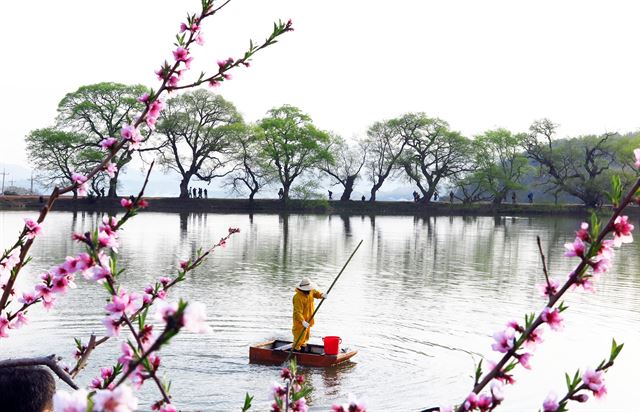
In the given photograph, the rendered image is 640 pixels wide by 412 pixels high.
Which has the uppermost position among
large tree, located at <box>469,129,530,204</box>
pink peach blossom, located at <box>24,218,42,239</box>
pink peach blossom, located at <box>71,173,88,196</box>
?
large tree, located at <box>469,129,530,204</box>

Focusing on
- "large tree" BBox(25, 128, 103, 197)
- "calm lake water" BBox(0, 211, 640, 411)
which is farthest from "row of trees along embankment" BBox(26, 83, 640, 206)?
"calm lake water" BBox(0, 211, 640, 411)

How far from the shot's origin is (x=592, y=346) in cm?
1559

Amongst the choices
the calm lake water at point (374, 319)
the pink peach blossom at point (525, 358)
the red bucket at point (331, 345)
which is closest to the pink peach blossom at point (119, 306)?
the pink peach blossom at point (525, 358)

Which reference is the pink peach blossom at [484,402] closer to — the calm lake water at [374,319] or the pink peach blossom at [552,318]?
the pink peach blossom at [552,318]

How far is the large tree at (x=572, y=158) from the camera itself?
82062 mm

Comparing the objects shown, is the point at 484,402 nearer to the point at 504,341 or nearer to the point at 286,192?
the point at 504,341

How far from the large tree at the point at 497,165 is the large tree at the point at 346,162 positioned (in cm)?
1207

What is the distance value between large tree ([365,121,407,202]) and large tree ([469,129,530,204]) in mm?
8173

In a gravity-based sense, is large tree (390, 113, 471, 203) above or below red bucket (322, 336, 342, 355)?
above

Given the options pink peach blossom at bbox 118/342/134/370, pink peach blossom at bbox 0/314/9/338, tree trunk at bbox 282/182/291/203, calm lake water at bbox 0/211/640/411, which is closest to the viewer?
pink peach blossom at bbox 118/342/134/370

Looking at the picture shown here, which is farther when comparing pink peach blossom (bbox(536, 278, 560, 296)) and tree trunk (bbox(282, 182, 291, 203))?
tree trunk (bbox(282, 182, 291, 203))

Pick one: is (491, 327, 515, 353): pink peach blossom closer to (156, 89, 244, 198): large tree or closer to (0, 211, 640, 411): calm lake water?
(0, 211, 640, 411): calm lake water

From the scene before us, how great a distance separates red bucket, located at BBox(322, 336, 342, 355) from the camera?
516 inches

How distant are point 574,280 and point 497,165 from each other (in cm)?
8732
